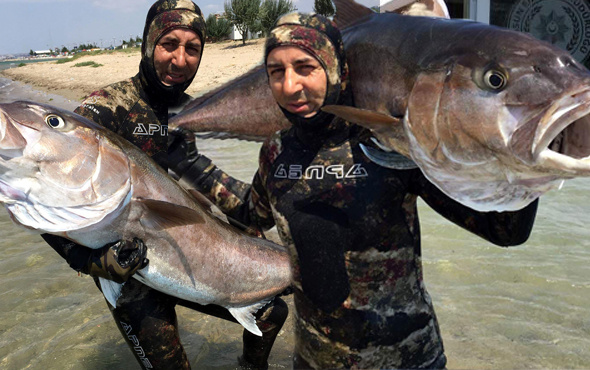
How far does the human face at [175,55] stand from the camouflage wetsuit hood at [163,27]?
28 millimetres

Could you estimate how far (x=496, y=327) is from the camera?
435cm

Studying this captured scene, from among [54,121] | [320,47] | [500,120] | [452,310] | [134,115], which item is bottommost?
[452,310]

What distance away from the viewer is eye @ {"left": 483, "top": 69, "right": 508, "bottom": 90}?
1.30 meters

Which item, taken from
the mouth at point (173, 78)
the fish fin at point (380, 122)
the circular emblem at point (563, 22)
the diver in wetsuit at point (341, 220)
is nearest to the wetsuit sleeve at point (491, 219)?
the diver in wetsuit at point (341, 220)

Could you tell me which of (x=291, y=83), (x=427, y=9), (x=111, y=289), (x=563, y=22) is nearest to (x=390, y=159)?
(x=291, y=83)

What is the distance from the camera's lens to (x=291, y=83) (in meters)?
1.93

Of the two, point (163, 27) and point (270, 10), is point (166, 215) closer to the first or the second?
point (163, 27)

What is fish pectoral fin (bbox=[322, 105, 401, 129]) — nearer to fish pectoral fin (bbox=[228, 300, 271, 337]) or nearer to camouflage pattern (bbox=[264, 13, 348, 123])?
camouflage pattern (bbox=[264, 13, 348, 123])

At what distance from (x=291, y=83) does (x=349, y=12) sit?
1.76 ft

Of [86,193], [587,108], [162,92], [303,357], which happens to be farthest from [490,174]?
[162,92]

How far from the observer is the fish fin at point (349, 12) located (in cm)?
218

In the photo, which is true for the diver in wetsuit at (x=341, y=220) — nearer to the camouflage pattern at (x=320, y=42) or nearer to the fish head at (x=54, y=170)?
the camouflage pattern at (x=320, y=42)

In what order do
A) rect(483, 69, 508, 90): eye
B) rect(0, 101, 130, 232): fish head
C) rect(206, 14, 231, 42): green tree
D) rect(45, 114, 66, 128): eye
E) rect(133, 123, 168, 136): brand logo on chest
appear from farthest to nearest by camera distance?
rect(206, 14, 231, 42): green tree
rect(133, 123, 168, 136): brand logo on chest
rect(45, 114, 66, 128): eye
rect(0, 101, 130, 232): fish head
rect(483, 69, 508, 90): eye

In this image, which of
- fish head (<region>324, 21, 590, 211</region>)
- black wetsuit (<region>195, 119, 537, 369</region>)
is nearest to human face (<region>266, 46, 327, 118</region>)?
black wetsuit (<region>195, 119, 537, 369</region>)
